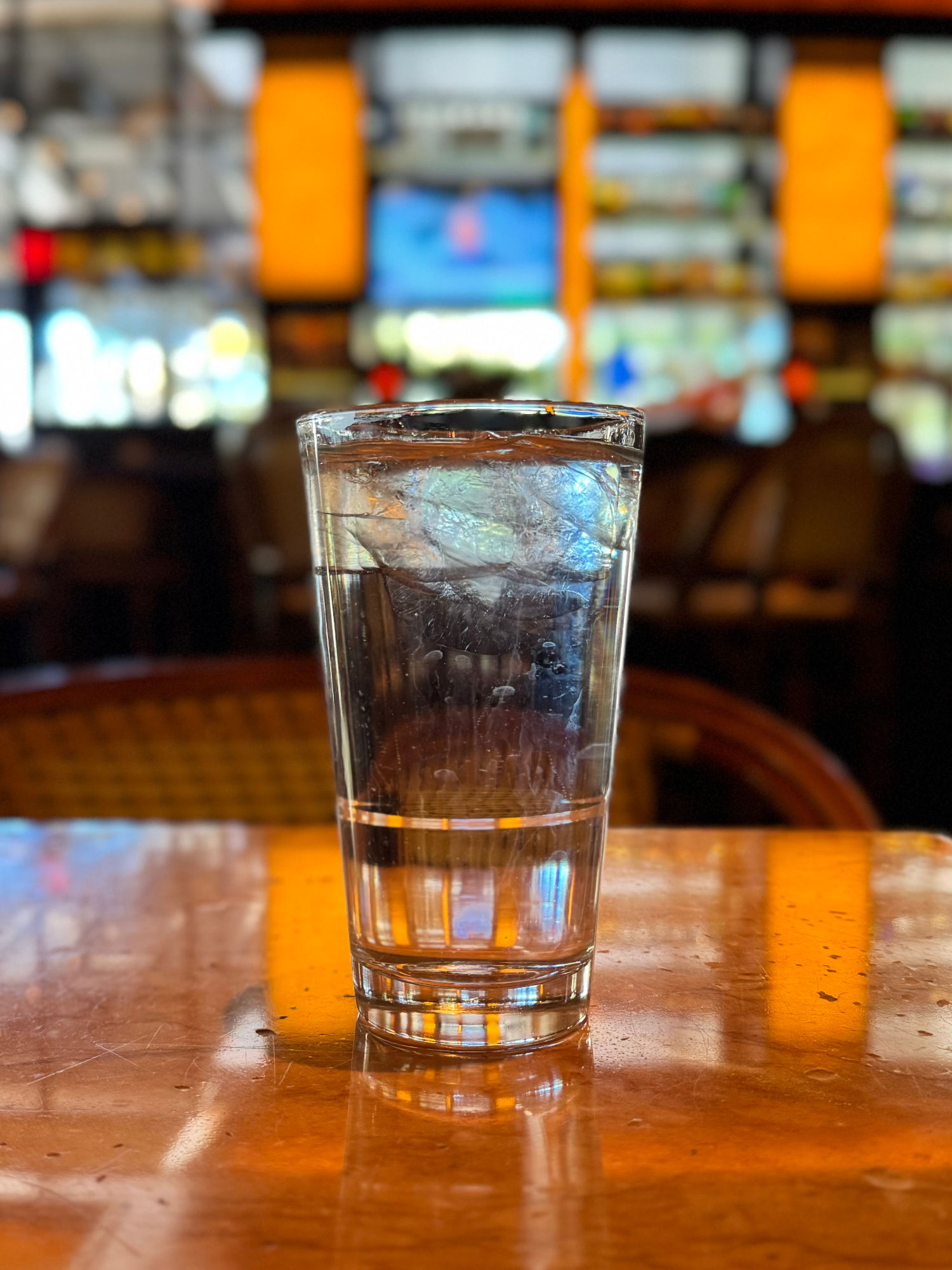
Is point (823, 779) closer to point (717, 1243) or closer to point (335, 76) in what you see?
point (717, 1243)

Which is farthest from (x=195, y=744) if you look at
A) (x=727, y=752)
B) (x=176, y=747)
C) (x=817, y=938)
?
(x=817, y=938)

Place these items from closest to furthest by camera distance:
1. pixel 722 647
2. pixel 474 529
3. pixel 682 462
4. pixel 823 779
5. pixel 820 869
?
pixel 474 529
pixel 820 869
pixel 823 779
pixel 722 647
pixel 682 462

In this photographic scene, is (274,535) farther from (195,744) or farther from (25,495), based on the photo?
(195,744)

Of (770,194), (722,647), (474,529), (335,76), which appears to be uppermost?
(335,76)

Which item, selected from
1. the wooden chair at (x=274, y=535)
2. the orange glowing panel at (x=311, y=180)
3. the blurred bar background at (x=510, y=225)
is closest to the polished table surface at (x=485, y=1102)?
the wooden chair at (x=274, y=535)

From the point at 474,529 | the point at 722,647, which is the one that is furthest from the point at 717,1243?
the point at 722,647
